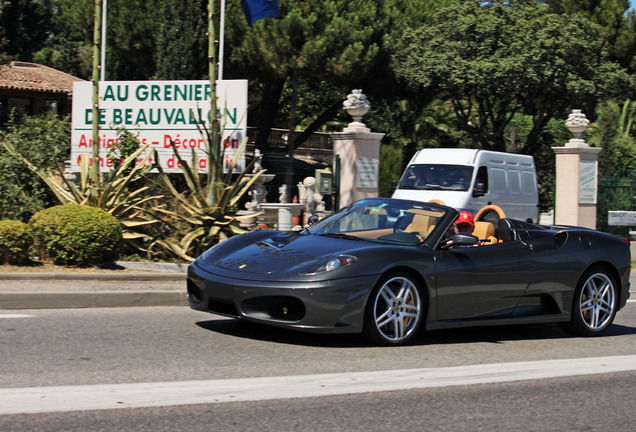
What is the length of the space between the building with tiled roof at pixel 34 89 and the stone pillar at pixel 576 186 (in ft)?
74.0

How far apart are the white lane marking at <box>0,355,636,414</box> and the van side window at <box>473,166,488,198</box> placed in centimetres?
1191

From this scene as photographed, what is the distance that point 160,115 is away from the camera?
16359mm

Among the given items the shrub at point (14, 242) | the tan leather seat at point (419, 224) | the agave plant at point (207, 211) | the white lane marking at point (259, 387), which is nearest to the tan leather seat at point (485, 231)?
the tan leather seat at point (419, 224)

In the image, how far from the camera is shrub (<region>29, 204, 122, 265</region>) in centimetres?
989

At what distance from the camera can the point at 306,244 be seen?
22.9 feet

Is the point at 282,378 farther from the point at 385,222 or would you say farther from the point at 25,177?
the point at 25,177

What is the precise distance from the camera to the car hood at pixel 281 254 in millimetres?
6488

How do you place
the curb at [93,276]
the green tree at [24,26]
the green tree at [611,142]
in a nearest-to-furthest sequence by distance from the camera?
1. the curb at [93,276]
2. the green tree at [611,142]
3. the green tree at [24,26]

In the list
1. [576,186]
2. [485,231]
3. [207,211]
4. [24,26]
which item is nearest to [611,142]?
[576,186]

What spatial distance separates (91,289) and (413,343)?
3684 millimetres

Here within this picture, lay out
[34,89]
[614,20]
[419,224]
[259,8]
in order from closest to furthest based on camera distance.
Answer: [419,224] → [259,8] → [34,89] → [614,20]

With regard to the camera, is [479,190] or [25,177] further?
[479,190]

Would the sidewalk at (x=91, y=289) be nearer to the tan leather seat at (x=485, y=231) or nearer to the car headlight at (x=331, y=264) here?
the car headlight at (x=331, y=264)

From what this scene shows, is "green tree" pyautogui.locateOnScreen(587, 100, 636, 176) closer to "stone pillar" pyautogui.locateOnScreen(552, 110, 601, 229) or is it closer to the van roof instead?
"stone pillar" pyautogui.locateOnScreen(552, 110, 601, 229)
